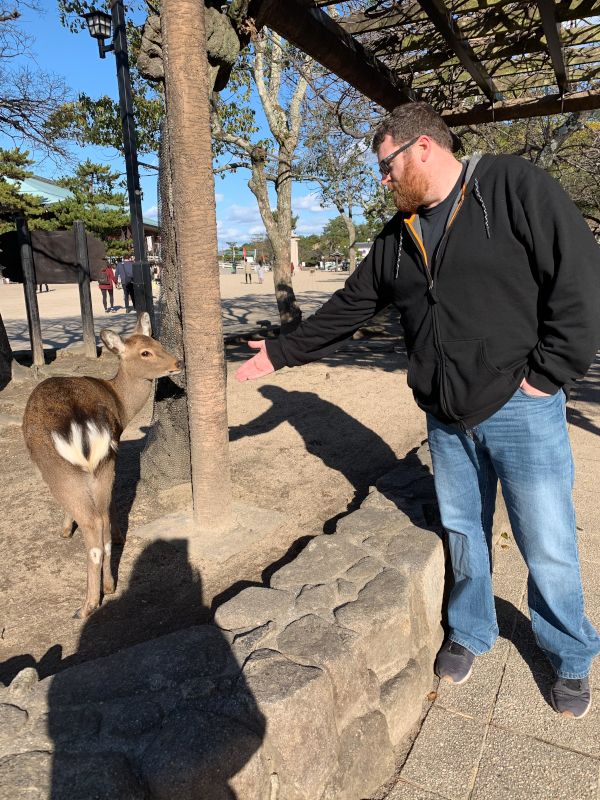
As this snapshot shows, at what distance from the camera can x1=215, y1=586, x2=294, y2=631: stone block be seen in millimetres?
2357

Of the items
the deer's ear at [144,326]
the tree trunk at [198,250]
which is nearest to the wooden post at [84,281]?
the deer's ear at [144,326]

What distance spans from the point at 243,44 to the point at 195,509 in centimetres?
308

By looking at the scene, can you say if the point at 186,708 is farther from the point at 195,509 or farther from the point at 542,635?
the point at 195,509

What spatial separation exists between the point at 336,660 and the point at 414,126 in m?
1.98

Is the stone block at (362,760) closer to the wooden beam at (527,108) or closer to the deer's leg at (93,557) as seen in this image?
the deer's leg at (93,557)

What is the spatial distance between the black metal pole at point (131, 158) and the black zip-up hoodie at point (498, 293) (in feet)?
20.2

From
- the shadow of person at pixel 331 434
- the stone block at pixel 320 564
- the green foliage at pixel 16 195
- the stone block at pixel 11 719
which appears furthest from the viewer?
the green foliage at pixel 16 195

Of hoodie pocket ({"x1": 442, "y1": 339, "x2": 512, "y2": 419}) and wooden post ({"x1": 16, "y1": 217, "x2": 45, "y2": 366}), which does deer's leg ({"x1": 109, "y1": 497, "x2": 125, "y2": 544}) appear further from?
wooden post ({"x1": 16, "y1": 217, "x2": 45, "y2": 366})

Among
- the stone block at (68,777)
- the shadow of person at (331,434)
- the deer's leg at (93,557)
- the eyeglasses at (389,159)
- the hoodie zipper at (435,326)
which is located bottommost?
the shadow of person at (331,434)

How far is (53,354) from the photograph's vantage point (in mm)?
11172

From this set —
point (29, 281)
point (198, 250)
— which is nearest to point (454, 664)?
point (198, 250)

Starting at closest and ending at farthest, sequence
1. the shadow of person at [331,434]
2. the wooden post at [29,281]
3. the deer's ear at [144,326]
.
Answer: the deer's ear at [144,326]
the shadow of person at [331,434]
the wooden post at [29,281]

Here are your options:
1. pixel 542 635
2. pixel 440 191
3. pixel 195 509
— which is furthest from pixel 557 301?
pixel 195 509

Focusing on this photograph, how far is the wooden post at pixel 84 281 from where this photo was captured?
35.2 feet
